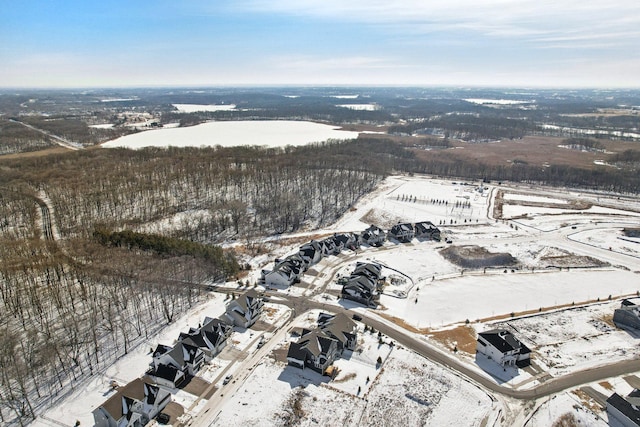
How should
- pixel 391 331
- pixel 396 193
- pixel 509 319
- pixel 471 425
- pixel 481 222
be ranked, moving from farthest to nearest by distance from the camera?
pixel 396 193
pixel 481 222
pixel 509 319
pixel 391 331
pixel 471 425

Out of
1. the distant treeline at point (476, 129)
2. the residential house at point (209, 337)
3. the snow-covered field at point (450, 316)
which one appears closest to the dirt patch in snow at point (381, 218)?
the snow-covered field at point (450, 316)

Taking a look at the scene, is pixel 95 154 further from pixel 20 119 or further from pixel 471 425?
pixel 20 119

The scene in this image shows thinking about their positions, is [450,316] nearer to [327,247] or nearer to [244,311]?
[327,247]

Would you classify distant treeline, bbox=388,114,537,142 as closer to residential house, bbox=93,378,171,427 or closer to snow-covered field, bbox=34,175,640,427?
snow-covered field, bbox=34,175,640,427

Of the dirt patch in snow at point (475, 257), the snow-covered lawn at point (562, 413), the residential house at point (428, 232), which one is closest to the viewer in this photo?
the snow-covered lawn at point (562, 413)

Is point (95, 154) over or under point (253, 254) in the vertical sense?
over

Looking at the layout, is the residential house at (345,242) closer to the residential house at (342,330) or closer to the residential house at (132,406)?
the residential house at (342,330)

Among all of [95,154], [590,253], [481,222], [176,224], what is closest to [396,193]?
[481,222]
